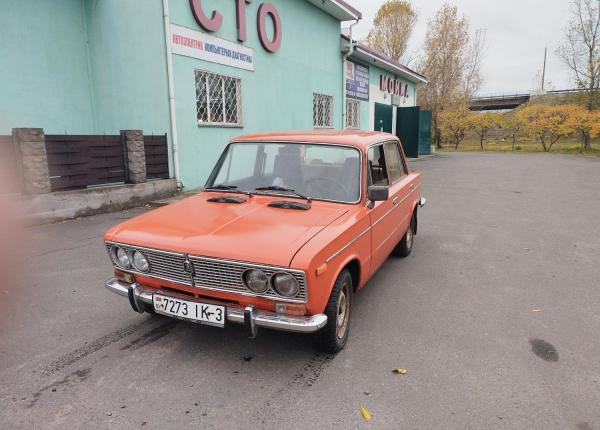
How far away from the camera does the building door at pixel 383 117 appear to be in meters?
20.7

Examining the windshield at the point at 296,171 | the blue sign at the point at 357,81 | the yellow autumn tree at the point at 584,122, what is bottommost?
the windshield at the point at 296,171

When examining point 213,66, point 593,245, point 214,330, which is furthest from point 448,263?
point 213,66

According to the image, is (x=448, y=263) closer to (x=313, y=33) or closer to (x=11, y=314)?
(x=11, y=314)

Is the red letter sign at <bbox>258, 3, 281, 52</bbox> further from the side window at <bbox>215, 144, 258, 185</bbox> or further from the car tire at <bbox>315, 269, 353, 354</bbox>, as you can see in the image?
the car tire at <bbox>315, 269, 353, 354</bbox>

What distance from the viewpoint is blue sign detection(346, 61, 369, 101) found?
1709 centimetres

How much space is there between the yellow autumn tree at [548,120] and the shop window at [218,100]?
25700 millimetres

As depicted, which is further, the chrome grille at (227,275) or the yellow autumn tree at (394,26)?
the yellow autumn tree at (394,26)

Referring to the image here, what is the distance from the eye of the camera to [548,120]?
1123 inches

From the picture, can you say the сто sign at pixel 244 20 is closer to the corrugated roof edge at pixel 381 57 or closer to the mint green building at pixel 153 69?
the mint green building at pixel 153 69

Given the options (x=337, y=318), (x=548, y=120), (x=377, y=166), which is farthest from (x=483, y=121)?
(x=337, y=318)

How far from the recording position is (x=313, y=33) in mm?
14031

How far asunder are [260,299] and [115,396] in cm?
111

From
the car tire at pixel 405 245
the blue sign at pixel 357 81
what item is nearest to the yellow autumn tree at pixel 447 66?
the blue sign at pixel 357 81

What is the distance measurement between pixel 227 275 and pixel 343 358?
112 centimetres
